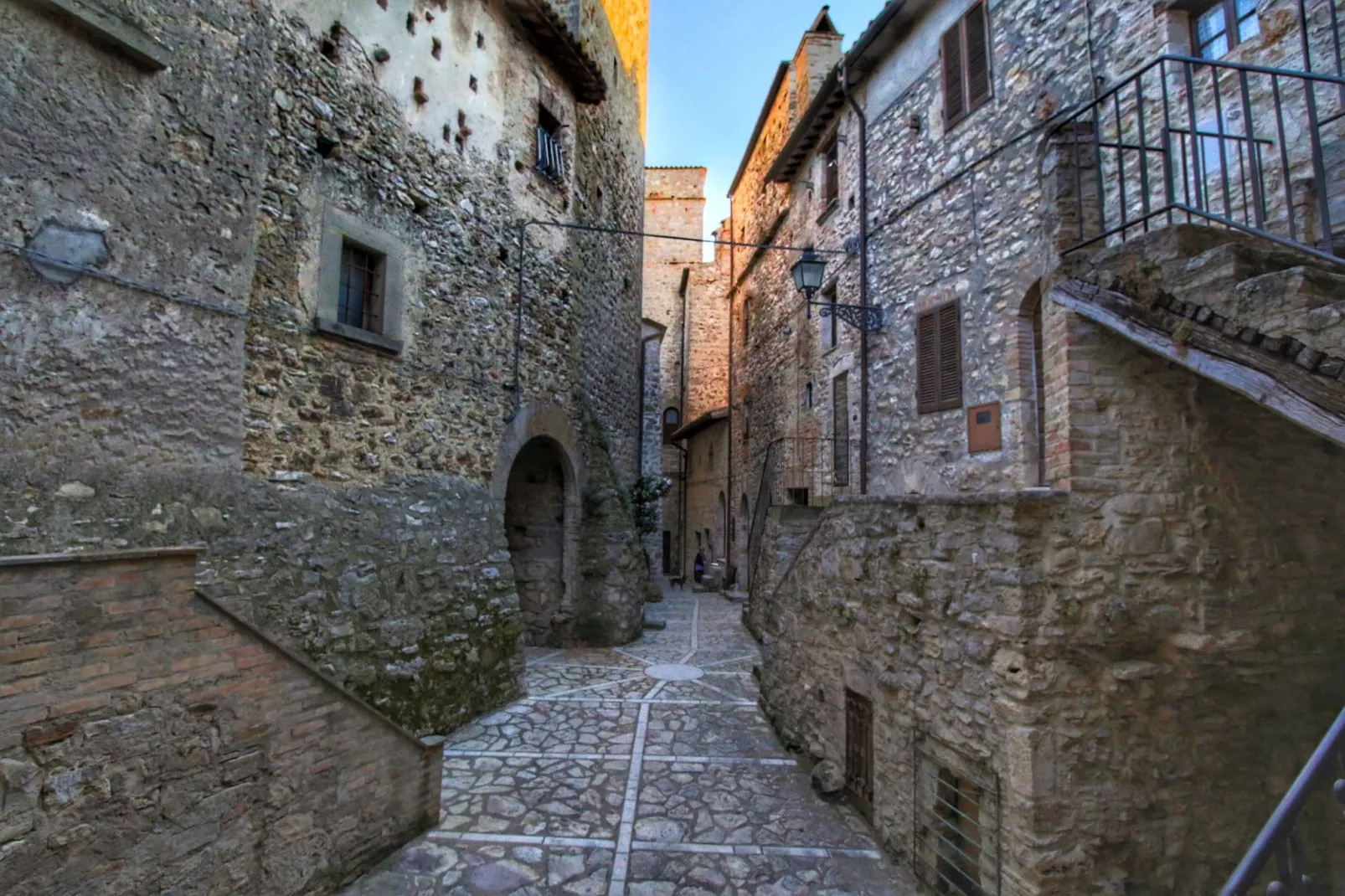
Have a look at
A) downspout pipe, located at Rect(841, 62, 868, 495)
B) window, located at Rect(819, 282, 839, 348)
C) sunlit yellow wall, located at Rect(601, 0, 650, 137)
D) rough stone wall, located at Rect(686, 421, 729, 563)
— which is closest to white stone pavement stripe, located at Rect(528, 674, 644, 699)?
downspout pipe, located at Rect(841, 62, 868, 495)

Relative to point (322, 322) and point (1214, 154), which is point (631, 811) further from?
point (1214, 154)

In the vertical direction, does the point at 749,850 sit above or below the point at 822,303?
below

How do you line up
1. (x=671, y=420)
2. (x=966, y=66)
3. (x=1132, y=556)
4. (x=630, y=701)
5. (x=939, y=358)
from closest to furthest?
(x=1132, y=556) < (x=630, y=701) < (x=966, y=66) < (x=939, y=358) < (x=671, y=420)

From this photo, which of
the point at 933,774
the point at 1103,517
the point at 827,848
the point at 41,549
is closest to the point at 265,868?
the point at 41,549

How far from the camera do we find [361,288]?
6.94 metres

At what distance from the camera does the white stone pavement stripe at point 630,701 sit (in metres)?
8.08

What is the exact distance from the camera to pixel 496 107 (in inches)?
344

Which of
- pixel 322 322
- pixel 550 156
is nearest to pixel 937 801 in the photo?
pixel 322 322

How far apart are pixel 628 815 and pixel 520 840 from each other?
35.7 inches

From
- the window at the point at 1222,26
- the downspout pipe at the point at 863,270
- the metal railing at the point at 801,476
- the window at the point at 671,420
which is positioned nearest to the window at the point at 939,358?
the downspout pipe at the point at 863,270

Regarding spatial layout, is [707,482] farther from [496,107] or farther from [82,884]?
[82,884]

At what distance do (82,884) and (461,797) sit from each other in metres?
2.73

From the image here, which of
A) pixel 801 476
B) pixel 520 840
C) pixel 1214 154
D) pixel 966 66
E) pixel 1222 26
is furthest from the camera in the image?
pixel 801 476

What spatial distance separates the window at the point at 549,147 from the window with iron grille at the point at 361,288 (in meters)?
3.60
